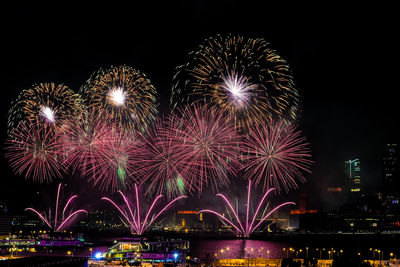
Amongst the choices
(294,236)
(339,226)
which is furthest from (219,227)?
(339,226)

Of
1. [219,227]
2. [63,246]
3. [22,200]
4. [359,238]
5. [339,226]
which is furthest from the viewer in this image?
[219,227]

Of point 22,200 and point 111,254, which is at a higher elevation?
point 22,200

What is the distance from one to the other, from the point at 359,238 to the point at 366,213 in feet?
78.4

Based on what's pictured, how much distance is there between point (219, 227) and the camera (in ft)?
605

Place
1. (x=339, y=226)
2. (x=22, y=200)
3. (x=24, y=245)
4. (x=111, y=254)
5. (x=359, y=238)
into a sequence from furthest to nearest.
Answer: (x=339, y=226) < (x=359, y=238) < (x=22, y=200) < (x=24, y=245) < (x=111, y=254)

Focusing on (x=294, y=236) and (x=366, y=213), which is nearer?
(x=294, y=236)

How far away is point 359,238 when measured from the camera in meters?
153

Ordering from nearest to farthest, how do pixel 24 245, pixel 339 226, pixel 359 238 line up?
pixel 24 245 → pixel 359 238 → pixel 339 226

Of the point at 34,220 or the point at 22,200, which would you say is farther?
the point at 34,220

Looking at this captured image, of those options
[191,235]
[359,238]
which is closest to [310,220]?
[359,238]

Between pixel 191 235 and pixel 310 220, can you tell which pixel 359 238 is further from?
pixel 191 235

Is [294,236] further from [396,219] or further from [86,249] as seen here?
[86,249]

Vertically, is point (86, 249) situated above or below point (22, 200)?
below

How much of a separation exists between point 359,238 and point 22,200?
110 meters
